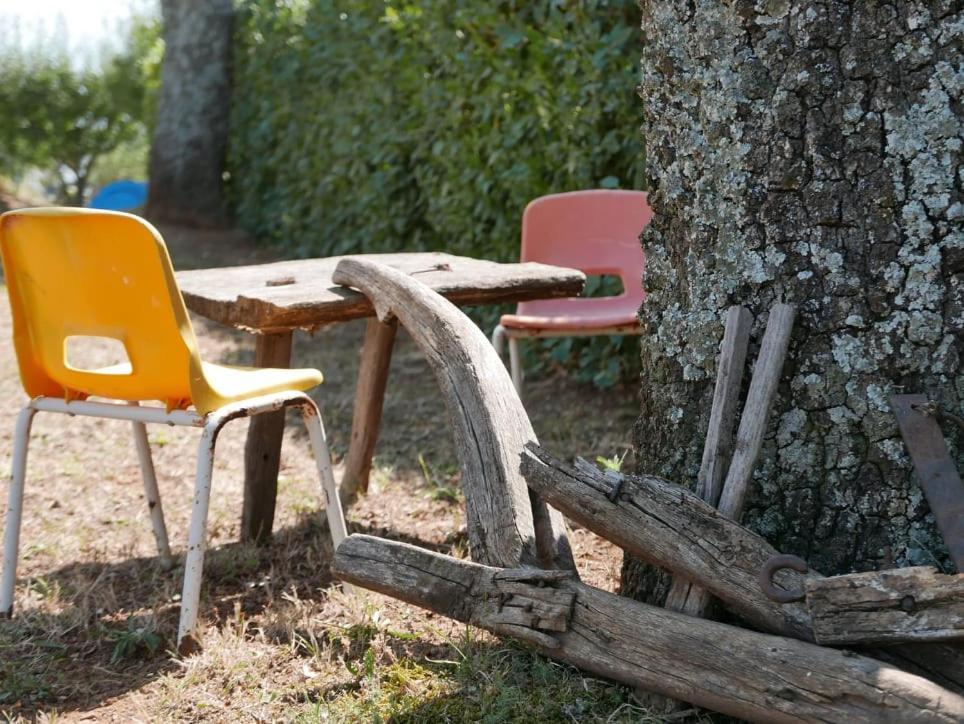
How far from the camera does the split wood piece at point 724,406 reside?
225 cm

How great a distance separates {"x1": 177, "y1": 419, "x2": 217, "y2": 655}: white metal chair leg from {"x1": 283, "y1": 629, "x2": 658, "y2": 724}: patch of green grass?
41 cm

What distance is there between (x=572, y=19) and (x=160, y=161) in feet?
19.3

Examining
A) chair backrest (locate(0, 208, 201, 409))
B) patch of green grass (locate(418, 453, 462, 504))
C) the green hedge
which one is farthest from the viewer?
the green hedge

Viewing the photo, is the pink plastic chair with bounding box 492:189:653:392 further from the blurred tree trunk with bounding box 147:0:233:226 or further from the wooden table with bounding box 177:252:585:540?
the blurred tree trunk with bounding box 147:0:233:226

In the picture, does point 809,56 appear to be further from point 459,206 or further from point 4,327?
point 4,327

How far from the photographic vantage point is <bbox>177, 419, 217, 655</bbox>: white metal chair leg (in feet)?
8.46

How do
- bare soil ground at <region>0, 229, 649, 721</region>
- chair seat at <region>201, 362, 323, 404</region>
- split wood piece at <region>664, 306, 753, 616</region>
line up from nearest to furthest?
split wood piece at <region>664, 306, 753, 616</region>, bare soil ground at <region>0, 229, 649, 721</region>, chair seat at <region>201, 362, 323, 404</region>

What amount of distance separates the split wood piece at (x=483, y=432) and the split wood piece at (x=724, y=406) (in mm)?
327

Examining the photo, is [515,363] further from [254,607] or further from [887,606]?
[887,606]

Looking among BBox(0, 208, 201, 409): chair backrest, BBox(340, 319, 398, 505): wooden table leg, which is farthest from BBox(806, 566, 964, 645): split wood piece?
BBox(340, 319, 398, 505): wooden table leg

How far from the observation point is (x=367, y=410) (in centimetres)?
369

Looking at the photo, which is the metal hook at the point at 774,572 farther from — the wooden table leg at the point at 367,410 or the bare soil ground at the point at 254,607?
the wooden table leg at the point at 367,410

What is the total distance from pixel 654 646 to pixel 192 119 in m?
8.48

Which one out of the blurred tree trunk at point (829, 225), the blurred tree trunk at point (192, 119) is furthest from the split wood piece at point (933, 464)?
the blurred tree trunk at point (192, 119)
